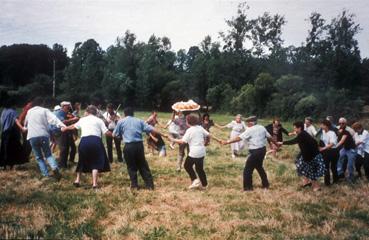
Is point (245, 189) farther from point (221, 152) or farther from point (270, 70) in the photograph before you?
point (270, 70)

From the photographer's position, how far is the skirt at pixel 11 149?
12625mm

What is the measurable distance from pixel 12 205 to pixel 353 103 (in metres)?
45.6

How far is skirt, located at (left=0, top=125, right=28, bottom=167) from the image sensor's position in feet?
41.4

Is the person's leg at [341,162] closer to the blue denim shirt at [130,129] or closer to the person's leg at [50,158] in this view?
the blue denim shirt at [130,129]

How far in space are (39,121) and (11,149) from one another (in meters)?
2.13

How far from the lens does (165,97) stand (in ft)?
252

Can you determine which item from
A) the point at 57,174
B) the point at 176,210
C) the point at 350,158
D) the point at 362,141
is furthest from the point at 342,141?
the point at 57,174

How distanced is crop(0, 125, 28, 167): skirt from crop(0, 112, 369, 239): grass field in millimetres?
551

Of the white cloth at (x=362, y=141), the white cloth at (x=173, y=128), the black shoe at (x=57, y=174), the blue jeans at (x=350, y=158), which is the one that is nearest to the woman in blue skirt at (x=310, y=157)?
the blue jeans at (x=350, y=158)

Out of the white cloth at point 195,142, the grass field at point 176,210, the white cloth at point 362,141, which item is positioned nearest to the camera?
the grass field at point 176,210

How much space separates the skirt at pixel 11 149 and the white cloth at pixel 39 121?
1.80 m

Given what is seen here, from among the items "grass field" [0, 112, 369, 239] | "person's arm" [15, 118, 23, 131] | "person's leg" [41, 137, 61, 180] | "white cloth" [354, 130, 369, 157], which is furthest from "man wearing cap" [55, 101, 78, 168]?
"white cloth" [354, 130, 369, 157]

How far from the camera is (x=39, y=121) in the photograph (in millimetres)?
11258

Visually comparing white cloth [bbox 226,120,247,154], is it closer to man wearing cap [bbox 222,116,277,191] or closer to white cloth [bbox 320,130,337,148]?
white cloth [bbox 320,130,337,148]
